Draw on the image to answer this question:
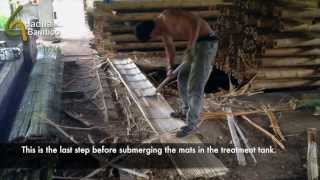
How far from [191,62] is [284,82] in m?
3.28

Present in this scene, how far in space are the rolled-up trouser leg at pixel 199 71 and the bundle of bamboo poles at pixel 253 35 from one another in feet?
9.35

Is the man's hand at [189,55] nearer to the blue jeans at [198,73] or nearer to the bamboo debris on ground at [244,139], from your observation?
the blue jeans at [198,73]

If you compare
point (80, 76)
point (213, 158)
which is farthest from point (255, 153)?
point (80, 76)

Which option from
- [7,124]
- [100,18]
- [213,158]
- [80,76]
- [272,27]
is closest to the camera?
[213,158]

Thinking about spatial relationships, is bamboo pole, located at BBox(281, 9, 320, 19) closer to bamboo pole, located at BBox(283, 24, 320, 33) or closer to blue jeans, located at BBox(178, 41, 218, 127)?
bamboo pole, located at BBox(283, 24, 320, 33)

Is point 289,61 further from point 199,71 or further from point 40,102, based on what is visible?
point 40,102

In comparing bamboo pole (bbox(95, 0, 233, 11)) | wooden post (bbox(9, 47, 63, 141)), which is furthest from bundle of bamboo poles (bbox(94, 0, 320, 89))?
wooden post (bbox(9, 47, 63, 141))

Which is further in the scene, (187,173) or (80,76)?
(80,76)

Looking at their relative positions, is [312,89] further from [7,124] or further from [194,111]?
[7,124]

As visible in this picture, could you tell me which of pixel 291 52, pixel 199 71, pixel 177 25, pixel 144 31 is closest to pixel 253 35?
pixel 291 52

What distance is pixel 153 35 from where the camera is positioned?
4.21m

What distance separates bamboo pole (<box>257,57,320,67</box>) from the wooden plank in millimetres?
2147

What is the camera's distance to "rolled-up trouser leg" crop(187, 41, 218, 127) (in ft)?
14.6

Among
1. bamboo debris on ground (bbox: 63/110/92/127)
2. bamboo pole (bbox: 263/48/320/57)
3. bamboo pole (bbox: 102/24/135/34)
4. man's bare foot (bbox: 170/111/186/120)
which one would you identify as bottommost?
bamboo debris on ground (bbox: 63/110/92/127)
